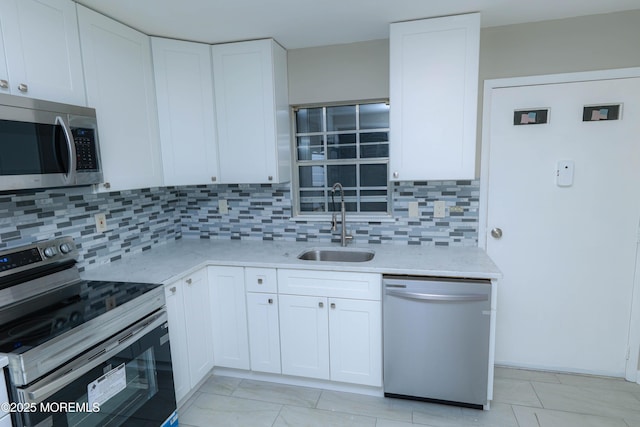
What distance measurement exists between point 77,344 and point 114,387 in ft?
1.00

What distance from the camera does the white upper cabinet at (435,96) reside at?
2113mm

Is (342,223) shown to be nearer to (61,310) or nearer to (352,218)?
(352,218)

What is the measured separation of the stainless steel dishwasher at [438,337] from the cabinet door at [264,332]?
73cm

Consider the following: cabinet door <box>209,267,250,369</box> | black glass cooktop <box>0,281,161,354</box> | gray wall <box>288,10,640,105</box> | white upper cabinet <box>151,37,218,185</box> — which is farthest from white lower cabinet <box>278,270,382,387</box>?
gray wall <box>288,10,640,105</box>

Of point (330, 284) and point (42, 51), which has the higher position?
point (42, 51)

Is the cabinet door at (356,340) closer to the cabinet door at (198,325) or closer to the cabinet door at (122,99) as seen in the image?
the cabinet door at (198,325)

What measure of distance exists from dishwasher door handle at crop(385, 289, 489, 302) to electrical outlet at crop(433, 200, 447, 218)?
735 mm

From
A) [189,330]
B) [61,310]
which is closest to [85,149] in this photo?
[61,310]

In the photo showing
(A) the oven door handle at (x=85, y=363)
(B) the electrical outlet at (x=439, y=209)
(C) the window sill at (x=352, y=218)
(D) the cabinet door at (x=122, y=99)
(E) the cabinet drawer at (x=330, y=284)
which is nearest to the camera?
(A) the oven door handle at (x=85, y=363)

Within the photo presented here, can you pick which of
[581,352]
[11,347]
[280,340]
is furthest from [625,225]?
[11,347]

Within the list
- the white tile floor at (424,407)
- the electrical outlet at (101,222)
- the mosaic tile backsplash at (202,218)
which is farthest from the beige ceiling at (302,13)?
the white tile floor at (424,407)

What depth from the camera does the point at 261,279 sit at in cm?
231

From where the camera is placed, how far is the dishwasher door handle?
197cm

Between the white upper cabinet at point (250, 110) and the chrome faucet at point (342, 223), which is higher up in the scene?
the white upper cabinet at point (250, 110)
